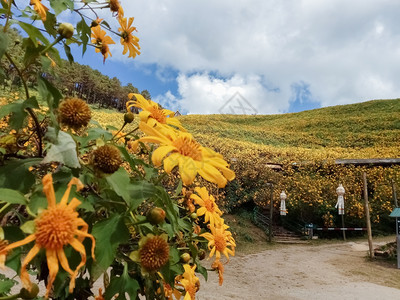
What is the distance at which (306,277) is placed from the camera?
599 cm

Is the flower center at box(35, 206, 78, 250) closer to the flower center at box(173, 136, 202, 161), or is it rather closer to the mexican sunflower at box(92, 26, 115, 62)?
the flower center at box(173, 136, 202, 161)

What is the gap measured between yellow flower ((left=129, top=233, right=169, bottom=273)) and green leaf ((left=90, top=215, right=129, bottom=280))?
5.1 inches

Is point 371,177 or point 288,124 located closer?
point 371,177

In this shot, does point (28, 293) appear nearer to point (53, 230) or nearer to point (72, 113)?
point (53, 230)

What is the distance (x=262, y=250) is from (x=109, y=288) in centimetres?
831

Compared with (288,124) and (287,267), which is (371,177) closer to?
(287,267)

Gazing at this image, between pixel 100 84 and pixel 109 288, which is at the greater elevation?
pixel 100 84

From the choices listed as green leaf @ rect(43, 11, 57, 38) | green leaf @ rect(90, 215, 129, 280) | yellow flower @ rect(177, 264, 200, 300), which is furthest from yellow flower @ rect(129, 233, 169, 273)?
green leaf @ rect(43, 11, 57, 38)

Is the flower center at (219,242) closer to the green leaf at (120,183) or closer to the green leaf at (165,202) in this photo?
the green leaf at (165,202)

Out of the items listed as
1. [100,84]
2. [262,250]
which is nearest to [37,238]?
[262,250]

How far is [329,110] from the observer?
3269 cm

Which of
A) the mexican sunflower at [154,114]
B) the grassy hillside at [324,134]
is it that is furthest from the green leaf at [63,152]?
the grassy hillside at [324,134]

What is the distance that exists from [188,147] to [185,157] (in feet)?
0.12

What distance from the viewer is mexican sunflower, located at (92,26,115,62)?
98 centimetres
